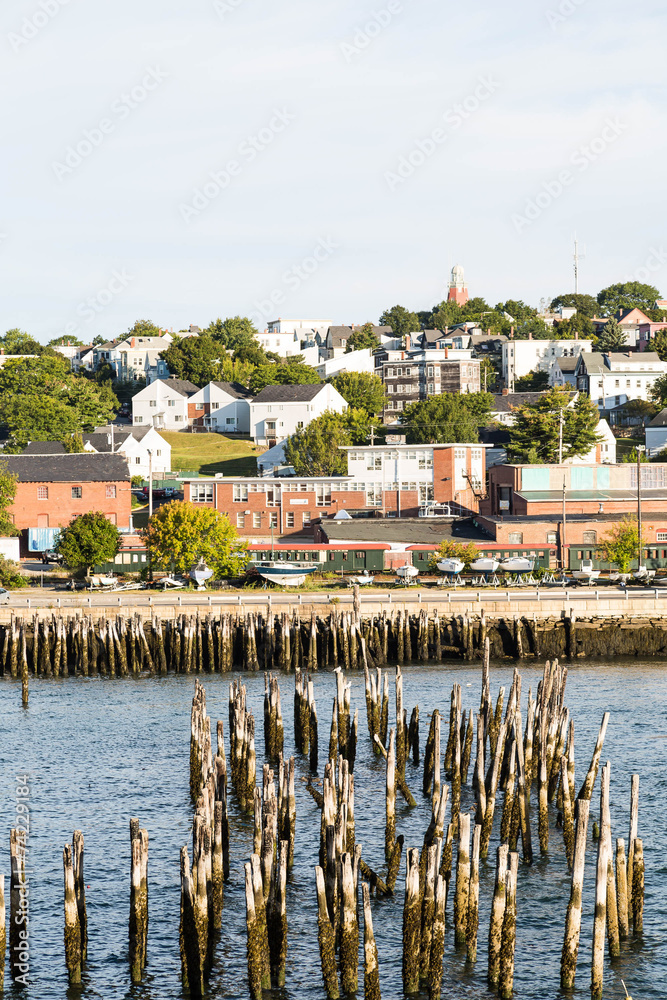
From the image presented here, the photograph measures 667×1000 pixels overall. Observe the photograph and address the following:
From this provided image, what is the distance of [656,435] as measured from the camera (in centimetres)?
13538

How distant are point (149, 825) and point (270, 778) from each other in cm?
1092

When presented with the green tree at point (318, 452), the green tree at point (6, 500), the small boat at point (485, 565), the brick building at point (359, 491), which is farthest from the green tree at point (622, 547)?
the green tree at point (6, 500)

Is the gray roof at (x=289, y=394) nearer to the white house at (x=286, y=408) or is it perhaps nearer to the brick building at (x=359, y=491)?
the white house at (x=286, y=408)

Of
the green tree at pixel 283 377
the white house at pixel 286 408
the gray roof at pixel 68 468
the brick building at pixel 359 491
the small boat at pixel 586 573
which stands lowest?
the small boat at pixel 586 573

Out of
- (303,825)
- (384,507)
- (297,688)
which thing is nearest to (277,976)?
(303,825)

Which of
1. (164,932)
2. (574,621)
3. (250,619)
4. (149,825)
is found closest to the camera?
(164,932)

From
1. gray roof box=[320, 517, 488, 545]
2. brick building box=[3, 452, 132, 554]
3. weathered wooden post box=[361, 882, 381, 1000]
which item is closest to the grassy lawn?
brick building box=[3, 452, 132, 554]

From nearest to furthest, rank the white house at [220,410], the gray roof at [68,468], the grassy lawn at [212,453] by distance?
1. the gray roof at [68,468]
2. the grassy lawn at [212,453]
3. the white house at [220,410]

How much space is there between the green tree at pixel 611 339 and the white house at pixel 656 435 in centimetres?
5620

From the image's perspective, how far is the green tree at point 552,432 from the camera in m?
119

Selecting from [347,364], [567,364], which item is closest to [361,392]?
[347,364]

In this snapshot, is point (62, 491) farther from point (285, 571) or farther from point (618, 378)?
point (618, 378)

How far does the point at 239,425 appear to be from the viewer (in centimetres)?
16088

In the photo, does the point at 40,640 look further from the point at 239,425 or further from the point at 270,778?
the point at 239,425
